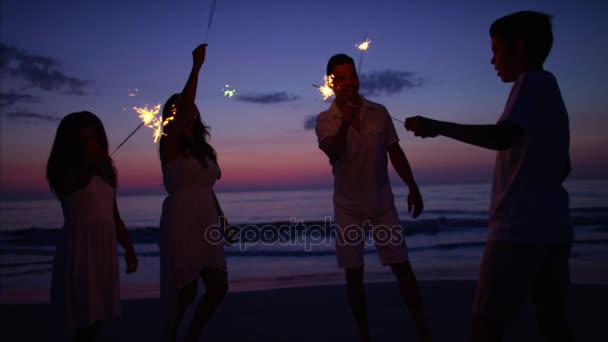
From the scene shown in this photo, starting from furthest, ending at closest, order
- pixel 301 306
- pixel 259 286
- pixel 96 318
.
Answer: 1. pixel 259 286
2. pixel 301 306
3. pixel 96 318

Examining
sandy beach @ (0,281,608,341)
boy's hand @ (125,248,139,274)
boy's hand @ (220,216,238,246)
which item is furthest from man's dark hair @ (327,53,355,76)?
sandy beach @ (0,281,608,341)

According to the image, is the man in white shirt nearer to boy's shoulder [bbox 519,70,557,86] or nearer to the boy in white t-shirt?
the boy in white t-shirt

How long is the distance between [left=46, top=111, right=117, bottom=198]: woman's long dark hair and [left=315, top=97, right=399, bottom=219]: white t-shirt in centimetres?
183

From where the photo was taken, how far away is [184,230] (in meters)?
4.15

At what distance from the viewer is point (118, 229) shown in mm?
4328

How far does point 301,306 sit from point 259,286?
262 cm

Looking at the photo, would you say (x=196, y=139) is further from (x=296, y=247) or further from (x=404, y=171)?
(x=296, y=247)

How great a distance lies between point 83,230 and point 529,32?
3.22m

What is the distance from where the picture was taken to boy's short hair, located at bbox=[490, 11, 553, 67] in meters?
2.51

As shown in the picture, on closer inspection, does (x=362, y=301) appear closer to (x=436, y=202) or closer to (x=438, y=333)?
(x=438, y=333)

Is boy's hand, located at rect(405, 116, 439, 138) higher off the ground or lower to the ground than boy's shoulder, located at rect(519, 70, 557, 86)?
lower

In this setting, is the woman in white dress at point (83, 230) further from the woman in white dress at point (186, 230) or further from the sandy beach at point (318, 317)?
the sandy beach at point (318, 317)

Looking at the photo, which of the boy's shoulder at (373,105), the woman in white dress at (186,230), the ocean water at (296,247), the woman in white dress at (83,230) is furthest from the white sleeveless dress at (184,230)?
the ocean water at (296,247)

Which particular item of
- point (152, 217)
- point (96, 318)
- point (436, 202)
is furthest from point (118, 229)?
point (436, 202)
